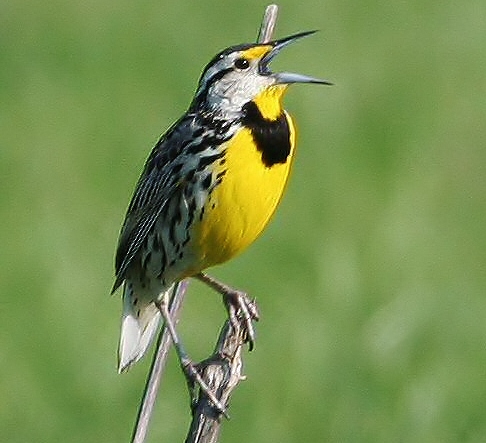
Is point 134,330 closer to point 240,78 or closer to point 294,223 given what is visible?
point 240,78

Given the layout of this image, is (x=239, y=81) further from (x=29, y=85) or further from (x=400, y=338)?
(x=29, y=85)

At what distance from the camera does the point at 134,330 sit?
642cm

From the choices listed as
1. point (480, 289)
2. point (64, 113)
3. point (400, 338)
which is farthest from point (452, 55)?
point (400, 338)

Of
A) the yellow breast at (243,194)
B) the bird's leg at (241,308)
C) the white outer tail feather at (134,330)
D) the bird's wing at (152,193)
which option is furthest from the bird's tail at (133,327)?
the yellow breast at (243,194)

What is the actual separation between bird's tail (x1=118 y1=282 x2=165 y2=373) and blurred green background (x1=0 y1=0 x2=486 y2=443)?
0.85m

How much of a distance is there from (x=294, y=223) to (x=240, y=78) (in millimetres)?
3215

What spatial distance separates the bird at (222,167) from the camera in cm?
576

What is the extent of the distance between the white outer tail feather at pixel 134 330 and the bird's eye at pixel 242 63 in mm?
848

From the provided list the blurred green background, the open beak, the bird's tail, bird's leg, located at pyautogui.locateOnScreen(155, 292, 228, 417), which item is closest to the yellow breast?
the open beak

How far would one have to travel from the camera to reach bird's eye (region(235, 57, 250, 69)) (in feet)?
19.1

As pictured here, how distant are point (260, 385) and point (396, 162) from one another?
7.83 ft

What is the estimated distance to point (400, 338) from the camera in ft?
24.9

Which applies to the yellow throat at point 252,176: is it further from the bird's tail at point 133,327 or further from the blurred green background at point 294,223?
the blurred green background at point 294,223

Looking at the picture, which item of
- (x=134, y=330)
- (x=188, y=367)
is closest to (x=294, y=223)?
(x=134, y=330)
